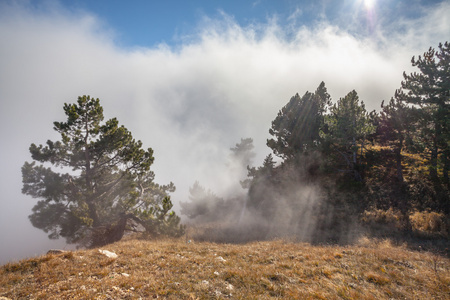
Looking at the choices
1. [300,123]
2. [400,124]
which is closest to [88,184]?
[300,123]

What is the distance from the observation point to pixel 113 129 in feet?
53.8

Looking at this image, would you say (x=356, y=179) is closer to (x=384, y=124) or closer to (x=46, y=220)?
(x=384, y=124)

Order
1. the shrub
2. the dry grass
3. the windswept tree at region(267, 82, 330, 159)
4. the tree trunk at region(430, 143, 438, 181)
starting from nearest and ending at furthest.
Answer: the dry grass
the shrub
the tree trunk at region(430, 143, 438, 181)
the windswept tree at region(267, 82, 330, 159)

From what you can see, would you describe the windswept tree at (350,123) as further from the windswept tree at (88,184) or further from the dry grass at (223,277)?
the windswept tree at (88,184)

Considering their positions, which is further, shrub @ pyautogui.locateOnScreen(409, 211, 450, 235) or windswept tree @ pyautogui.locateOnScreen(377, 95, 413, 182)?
windswept tree @ pyautogui.locateOnScreen(377, 95, 413, 182)

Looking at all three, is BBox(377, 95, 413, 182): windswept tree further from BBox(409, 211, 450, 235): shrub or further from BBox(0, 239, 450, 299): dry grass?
BBox(0, 239, 450, 299): dry grass

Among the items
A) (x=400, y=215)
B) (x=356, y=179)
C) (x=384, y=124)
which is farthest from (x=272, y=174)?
(x=384, y=124)

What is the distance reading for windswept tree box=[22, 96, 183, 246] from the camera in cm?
1548

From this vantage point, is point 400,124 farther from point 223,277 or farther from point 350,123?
point 223,277

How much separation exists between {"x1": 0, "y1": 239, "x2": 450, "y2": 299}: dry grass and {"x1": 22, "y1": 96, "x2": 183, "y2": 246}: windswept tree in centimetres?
766

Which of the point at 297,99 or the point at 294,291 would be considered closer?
the point at 294,291

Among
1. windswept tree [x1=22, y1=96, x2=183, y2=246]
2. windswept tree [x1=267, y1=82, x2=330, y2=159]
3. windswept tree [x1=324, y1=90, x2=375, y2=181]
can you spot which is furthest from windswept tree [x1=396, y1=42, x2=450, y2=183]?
windswept tree [x1=22, y1=96, x2=183, y2=246]

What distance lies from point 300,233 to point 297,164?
33.9 ft

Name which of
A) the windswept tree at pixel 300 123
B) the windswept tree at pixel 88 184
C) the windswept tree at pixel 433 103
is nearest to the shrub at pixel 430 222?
the windswept tree at pixel 433 103
